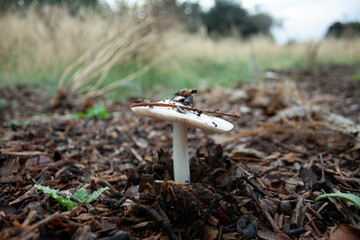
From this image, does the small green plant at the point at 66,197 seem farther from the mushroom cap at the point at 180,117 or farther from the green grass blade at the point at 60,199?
the mushroom cap at the point at 180,117

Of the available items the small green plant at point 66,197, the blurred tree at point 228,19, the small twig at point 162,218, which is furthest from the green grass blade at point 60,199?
the blurred tree at point 228,19

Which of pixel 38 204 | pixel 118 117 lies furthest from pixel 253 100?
pixel 38 204

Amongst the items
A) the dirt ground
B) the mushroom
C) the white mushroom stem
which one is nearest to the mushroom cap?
the mushroom

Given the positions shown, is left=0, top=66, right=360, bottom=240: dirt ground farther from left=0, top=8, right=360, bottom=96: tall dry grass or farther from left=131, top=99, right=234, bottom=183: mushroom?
left=0, top=8, right=360, bottom=96: tall dry grass

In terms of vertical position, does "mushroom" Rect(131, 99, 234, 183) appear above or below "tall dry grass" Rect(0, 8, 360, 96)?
below

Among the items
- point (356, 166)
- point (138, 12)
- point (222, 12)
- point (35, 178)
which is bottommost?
point (356, 166)

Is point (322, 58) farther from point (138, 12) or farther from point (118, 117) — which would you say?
point (118, 117)
